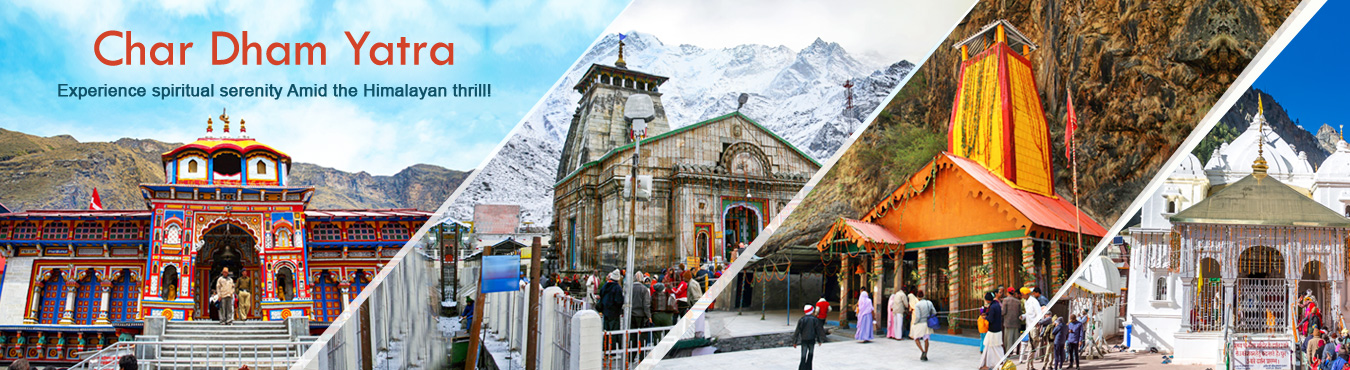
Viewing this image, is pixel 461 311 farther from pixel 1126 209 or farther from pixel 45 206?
pixel 45 206

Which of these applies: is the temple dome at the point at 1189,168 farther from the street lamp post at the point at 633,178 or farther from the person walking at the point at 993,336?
the street lamp post at the point at 633,178

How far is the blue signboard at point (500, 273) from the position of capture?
27.9 feet

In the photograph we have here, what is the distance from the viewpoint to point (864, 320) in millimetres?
3842

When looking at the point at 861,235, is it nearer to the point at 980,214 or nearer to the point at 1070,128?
the point at 980,214

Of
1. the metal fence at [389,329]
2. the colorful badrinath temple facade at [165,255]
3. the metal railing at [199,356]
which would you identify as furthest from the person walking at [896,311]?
the colorful badrinath temple facade at [165,255]

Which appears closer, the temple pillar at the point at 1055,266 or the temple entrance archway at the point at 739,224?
the temple pillar at the point at 1055,266

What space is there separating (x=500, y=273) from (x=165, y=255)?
9.23 meters

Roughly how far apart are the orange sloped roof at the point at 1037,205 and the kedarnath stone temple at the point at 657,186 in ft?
9.73

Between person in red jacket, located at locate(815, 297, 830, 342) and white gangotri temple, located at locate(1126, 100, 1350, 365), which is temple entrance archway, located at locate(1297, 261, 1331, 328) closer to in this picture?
white gangotri temple, located at locate(1126, 100, 1350, 365)

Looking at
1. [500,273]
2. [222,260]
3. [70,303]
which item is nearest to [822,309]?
[500,273]

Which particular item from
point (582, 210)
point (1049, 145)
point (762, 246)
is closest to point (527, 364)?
point (582, 210)

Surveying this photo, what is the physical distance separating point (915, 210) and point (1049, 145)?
2.18ft

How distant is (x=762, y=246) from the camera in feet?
12.0

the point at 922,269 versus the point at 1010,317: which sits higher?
the point at 922,269
